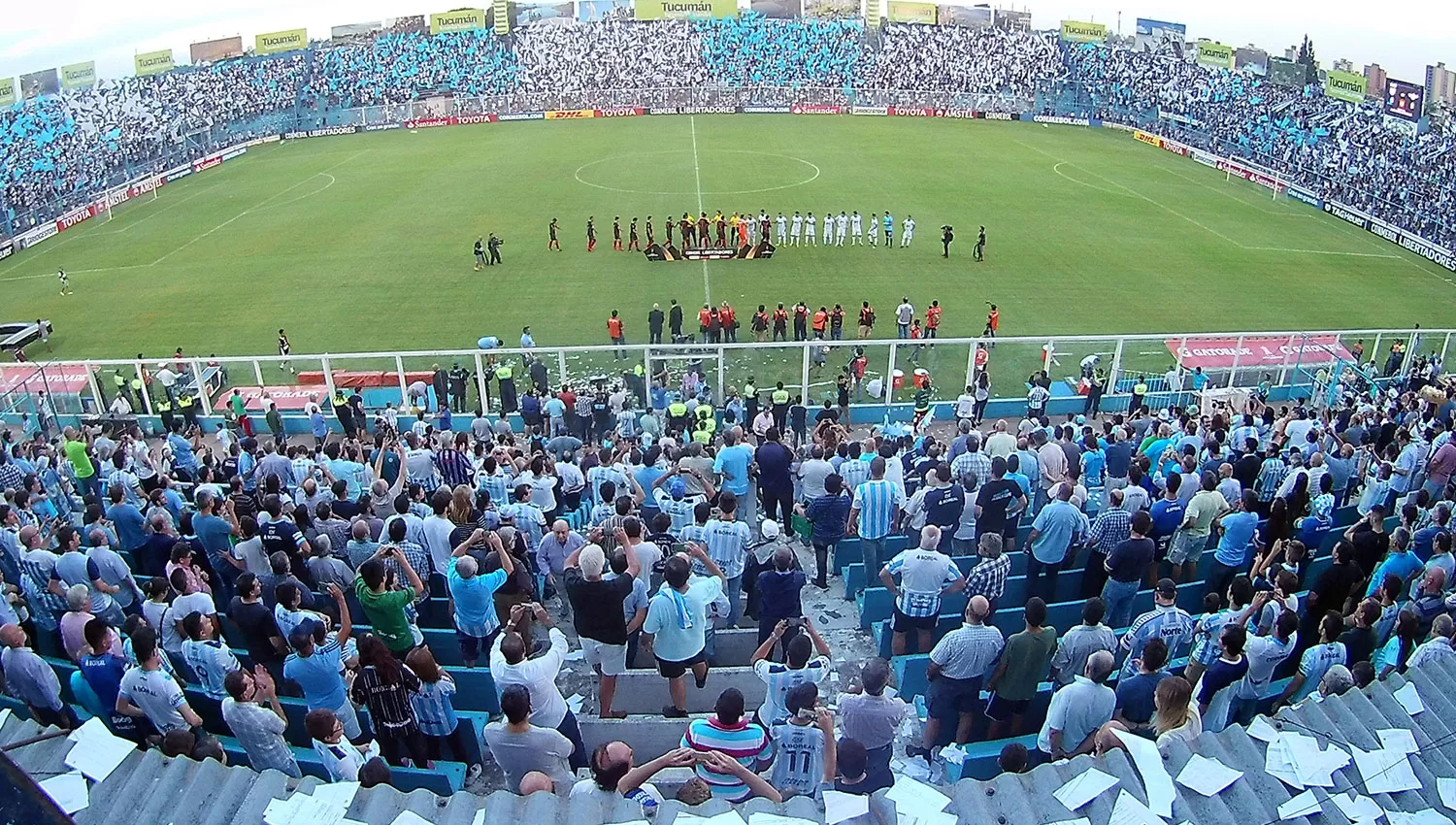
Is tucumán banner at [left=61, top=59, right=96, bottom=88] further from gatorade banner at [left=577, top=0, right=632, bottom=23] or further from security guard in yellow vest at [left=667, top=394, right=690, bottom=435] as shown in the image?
security guard in yellow vest at [left=667, top=394, right=690, bottom=435]

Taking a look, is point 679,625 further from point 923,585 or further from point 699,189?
point 699,189

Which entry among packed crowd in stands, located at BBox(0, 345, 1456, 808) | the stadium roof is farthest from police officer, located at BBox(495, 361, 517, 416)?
the stadium roof

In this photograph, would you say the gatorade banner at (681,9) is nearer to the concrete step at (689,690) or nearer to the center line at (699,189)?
the center line at (699,189)

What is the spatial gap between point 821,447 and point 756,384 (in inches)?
301

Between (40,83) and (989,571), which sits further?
(40,83)

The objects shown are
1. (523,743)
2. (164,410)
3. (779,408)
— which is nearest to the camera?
(523,743)

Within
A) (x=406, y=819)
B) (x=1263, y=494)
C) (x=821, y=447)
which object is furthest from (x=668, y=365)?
(x=406, y=819)

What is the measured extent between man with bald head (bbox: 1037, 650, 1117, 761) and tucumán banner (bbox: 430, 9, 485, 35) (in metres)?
66.9

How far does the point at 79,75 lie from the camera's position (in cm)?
4806

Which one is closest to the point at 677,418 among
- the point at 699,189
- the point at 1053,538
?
the point at 1053,538

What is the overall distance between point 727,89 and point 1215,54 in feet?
90.0

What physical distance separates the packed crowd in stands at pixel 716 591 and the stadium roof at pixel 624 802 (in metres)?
0.60

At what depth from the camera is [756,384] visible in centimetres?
1823

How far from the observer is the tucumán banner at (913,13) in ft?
216
